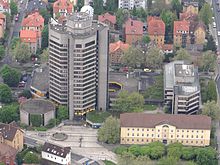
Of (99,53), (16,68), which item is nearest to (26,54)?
(16,68)

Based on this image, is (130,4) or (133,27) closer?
(133,27)

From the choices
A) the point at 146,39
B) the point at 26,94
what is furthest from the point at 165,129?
the point at 146,39

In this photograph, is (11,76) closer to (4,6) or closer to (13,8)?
(4,6)

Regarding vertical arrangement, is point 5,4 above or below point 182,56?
above

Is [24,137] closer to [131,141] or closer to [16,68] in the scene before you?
[131,141]

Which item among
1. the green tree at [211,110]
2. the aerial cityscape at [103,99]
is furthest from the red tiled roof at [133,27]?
the green tree at [211,110]

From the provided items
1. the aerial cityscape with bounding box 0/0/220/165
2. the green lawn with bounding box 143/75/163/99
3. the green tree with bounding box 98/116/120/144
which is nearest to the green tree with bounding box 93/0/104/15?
the aerial cityscape with bounding box 0/0/220/165

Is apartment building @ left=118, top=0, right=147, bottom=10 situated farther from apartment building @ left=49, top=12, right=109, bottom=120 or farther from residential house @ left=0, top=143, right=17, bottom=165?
residential house @ left=0, top=143, right=17, bottom=165
